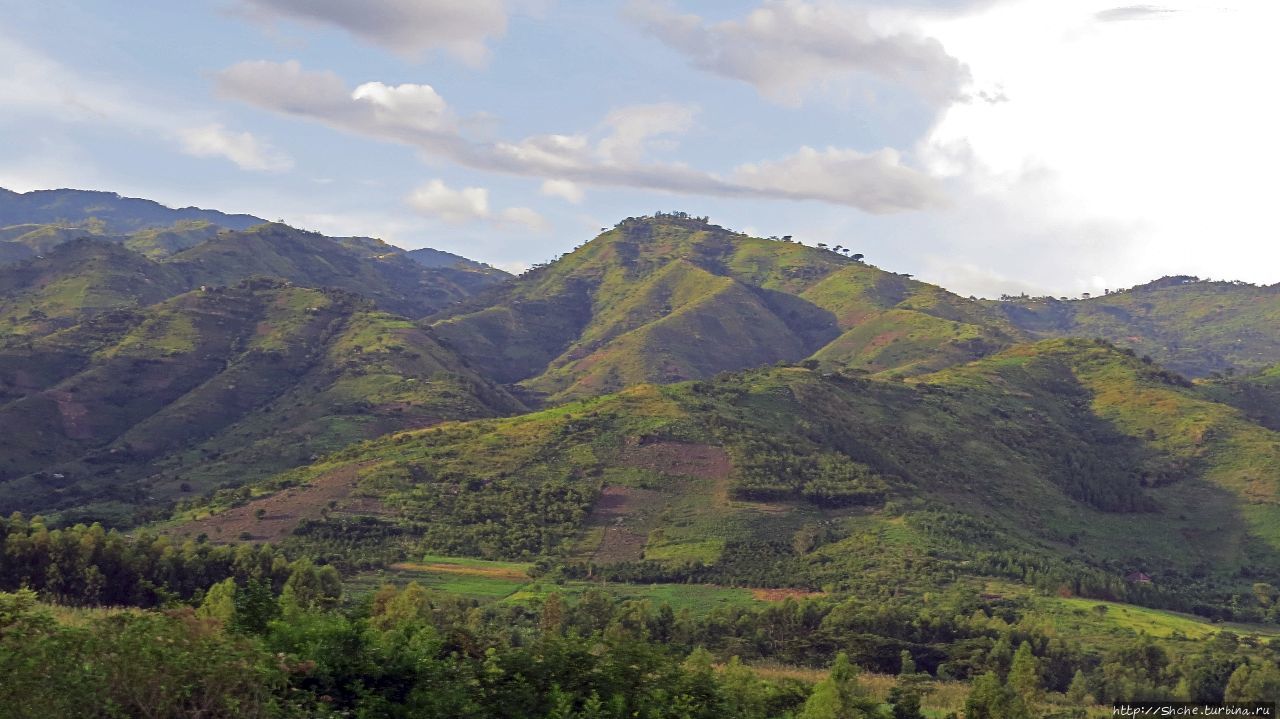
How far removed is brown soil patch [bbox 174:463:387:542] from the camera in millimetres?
135875

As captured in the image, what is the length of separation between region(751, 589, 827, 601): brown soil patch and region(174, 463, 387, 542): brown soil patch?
53.1 meters

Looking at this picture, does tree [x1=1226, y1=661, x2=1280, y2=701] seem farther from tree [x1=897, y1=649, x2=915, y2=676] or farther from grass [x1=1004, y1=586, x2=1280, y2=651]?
grass [x1=1004, y1=586, x2=1280, y2=651]

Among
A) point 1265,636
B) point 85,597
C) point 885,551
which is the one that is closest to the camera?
point 85,597

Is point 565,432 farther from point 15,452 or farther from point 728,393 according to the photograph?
point 15,452

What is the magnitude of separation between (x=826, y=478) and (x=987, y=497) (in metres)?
30.8

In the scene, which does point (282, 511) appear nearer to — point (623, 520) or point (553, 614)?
point (623, 520)

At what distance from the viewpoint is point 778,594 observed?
12800 cm

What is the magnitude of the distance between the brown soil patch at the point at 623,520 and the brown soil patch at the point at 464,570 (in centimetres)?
1193

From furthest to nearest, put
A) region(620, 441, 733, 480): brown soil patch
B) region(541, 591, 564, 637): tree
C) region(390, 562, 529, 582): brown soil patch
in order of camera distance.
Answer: region(620, 441, 733, 480): brown soil patch, region(390, 562, 529, 582): brown soil patch, region(541, 591, 564, 637): tree

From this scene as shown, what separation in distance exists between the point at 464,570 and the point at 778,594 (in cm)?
3776

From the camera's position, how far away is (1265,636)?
128m

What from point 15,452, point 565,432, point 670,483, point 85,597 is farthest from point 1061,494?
point 15,452

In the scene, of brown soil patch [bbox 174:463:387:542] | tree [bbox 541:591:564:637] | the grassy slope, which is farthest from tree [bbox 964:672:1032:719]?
brown soil patch [bbox 174:463:387:542]

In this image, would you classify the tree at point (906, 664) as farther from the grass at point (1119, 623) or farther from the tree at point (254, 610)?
the tree at point (254, 610)
